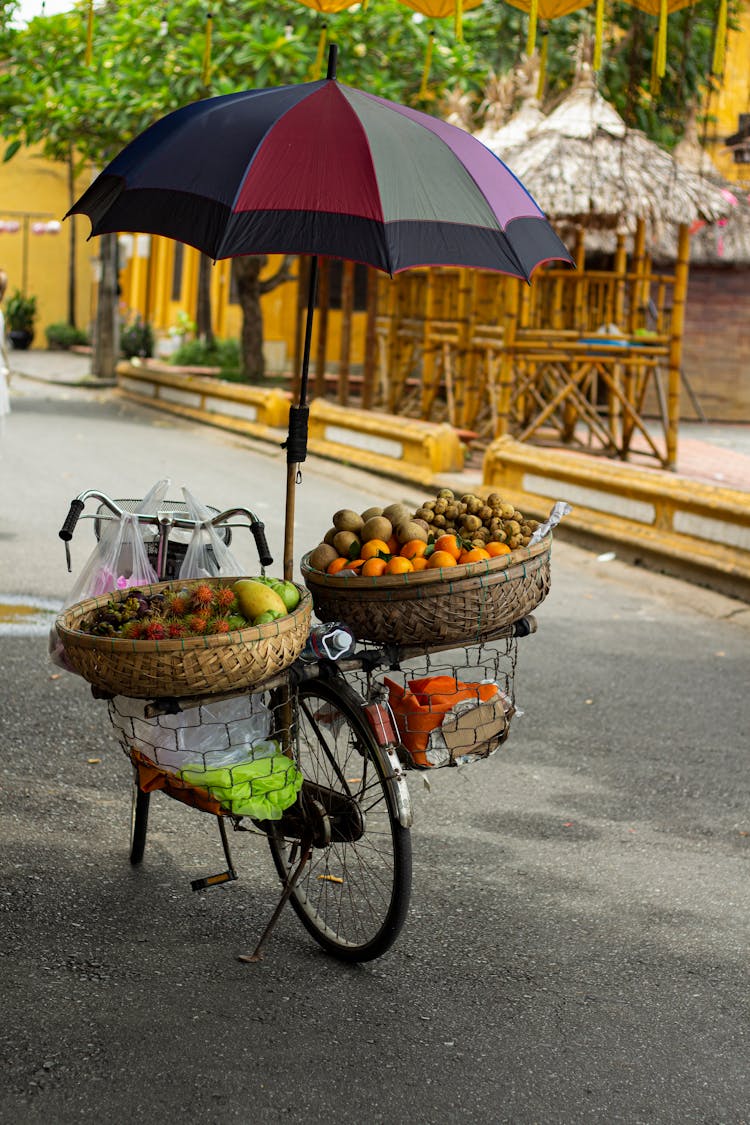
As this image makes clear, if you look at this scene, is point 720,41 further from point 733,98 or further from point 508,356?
point 733,98

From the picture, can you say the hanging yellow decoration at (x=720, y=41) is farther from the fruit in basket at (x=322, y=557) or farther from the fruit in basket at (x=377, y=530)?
the fruit in basket at (x=322, y=557)

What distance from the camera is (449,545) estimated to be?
4086 mm

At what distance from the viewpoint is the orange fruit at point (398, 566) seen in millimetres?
3953

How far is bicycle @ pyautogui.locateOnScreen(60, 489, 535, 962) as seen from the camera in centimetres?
377

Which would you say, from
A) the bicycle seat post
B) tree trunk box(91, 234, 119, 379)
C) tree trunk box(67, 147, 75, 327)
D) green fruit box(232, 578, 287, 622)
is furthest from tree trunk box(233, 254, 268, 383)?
tree trunk box(67, 147, 75, 327)

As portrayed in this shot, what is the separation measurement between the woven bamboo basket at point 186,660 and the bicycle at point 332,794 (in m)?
0.07

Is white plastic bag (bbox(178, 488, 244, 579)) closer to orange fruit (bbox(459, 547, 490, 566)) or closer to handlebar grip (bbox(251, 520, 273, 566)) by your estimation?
handlebar grip (bbox(251, 520, 273, 566))

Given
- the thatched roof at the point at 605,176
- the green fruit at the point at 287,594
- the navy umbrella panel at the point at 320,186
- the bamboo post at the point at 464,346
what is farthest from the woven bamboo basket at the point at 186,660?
the bamboo post at the point at 464,346

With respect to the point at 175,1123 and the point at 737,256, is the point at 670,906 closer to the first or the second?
the point at 175,1123

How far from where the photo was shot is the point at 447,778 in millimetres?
5629

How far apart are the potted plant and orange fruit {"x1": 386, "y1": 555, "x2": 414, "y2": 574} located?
3939 cm

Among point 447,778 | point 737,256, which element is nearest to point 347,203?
point 447,778

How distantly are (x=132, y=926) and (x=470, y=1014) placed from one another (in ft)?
3.48

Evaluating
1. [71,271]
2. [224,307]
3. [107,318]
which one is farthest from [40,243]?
[107,318]
